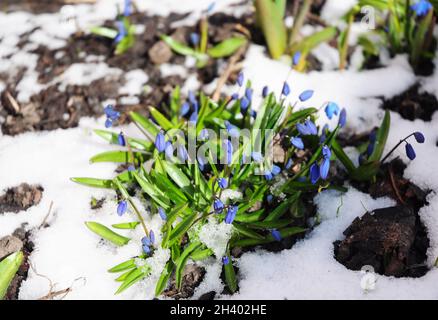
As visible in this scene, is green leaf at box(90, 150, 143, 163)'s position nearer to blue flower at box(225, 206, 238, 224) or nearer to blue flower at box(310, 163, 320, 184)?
blue flower at box(225, 206, 238, 224)

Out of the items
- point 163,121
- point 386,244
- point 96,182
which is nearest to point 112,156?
point 96,182

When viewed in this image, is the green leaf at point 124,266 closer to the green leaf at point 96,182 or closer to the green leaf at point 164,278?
the green leaf at point 164,278

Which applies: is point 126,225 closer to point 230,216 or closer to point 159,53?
point 230,216

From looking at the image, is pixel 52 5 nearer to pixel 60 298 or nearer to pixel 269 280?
pixel 60 298

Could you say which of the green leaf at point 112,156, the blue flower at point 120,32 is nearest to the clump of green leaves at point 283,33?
the blue flower at point 120,32

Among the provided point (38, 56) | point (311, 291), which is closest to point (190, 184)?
point (311, 291)
